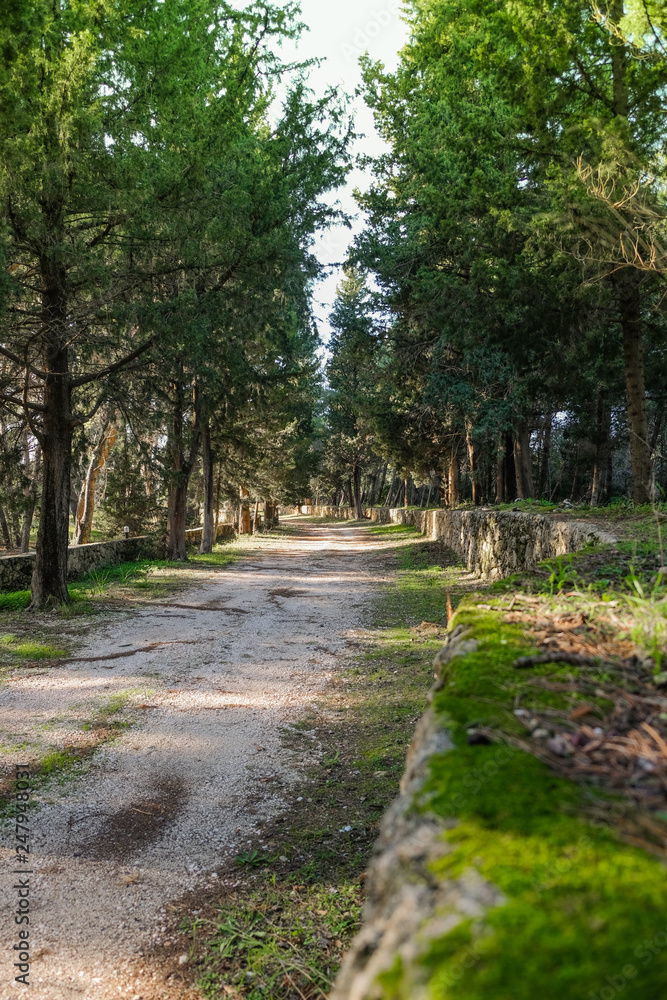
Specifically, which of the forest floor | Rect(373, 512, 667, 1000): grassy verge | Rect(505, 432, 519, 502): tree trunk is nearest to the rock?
Rect(373, 512, 667, 1000): grassy verge

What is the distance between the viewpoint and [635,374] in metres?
9.55

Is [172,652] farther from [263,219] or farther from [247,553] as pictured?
[247,553]

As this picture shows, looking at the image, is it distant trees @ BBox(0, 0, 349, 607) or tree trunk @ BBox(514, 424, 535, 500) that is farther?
tree trunk @ BBox(514, 424, 535, 500)

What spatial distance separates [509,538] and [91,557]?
924cm

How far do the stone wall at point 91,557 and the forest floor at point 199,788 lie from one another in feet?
8.12

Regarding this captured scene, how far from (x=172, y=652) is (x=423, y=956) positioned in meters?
6.68

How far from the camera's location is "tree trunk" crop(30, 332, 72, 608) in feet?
31.4

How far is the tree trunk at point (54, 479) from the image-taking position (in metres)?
9.56

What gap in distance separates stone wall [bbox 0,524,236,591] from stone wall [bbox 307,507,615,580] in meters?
8.42

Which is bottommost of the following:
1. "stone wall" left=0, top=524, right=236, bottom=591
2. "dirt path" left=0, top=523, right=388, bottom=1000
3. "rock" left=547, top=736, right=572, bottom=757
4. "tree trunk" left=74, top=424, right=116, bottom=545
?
"dirt path" left=0, top=523, right=388, bottom=1000

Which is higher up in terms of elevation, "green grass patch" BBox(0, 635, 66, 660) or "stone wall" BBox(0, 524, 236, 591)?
"stone wall" BBox(0, 524, 236, 591)

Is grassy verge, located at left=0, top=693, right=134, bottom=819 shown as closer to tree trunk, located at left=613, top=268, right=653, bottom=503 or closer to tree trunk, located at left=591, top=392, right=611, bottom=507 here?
tree trunk, located at left=613, top=268, right=653, bottom=503

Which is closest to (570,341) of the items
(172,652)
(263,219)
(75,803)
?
(263,219)

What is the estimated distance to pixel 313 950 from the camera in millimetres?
2652
